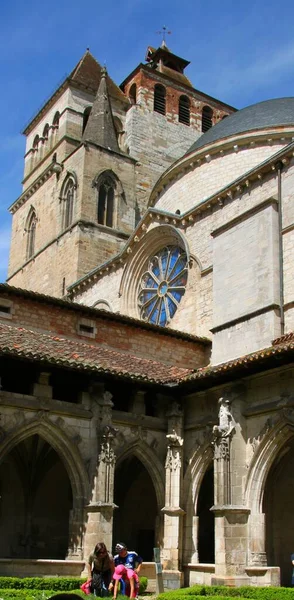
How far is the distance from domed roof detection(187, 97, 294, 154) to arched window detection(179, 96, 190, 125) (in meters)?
11.5

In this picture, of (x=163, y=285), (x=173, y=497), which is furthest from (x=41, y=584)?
(x=163, y=285)

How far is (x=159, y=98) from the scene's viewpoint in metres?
41.1

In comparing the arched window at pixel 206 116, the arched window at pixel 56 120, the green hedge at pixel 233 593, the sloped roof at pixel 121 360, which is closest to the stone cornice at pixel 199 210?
the sloped roof at pixel 121 360

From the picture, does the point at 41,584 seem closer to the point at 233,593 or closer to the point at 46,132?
the point at 233,593

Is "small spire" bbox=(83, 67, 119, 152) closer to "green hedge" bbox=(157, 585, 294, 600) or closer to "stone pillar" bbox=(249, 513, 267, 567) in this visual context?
"stone pillar" bbox=(249, 513, 267, 567)

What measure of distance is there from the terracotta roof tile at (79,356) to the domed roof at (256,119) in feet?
37.0

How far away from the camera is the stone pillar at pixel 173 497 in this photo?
54.1 feet

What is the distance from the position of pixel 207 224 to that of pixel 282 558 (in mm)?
11156

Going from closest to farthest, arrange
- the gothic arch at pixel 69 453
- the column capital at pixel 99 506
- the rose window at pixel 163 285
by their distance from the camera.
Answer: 1. the column capital at pixel 99 506
2. the gothic arch at pixel 69 453
3. the rose window at pixel 163 285

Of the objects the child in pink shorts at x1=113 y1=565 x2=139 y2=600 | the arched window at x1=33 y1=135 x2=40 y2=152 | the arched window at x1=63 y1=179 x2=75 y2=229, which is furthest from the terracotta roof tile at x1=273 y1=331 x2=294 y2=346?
the arched window at x1=33 y1=135 x2=40 y2=152

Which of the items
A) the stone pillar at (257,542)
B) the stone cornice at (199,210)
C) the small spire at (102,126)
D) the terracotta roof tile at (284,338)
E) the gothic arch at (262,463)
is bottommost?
the stone pillar at (257,542)

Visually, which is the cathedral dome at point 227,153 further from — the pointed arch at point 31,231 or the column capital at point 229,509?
the column capital at point 229,509

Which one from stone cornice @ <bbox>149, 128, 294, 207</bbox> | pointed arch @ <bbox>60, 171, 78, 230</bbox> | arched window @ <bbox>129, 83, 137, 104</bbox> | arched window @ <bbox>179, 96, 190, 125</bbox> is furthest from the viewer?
arched window @ <bbox>179, 96, 190, 125</bbox>

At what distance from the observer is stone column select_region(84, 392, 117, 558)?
49.9 feet
